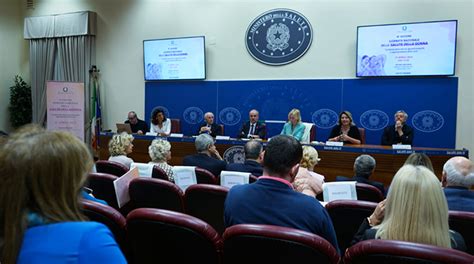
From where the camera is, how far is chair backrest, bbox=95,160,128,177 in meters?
3.44

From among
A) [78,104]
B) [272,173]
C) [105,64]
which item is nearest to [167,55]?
[105,64]

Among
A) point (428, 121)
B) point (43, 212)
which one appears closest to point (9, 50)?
point (428, 121)

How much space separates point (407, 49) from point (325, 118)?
68.0 inches

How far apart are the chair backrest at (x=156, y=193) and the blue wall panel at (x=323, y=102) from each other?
468cm

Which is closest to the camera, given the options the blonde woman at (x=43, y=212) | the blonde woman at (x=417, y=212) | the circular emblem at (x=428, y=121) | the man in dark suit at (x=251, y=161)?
the blonde woman at (x=43, y=212)

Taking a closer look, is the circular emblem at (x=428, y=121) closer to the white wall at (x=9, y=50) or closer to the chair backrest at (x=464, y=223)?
the chair backrest at (x=464, y=223)

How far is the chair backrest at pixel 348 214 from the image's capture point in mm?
2025

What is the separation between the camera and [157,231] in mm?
1517

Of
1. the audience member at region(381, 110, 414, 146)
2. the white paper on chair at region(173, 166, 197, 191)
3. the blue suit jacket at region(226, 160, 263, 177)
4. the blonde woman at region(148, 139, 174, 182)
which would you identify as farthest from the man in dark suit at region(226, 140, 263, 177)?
the audience member at region(381, 110, 414, 146)

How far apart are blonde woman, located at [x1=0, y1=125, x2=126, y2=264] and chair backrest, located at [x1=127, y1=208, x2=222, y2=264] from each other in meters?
0.56

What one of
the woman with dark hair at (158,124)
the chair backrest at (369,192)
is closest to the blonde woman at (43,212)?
the chair backrest at (369,192)

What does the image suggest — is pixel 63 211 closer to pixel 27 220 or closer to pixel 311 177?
pixel 27 220

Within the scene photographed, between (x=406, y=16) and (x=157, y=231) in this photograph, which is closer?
(x=157, y=231)

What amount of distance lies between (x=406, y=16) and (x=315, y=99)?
1998mm
